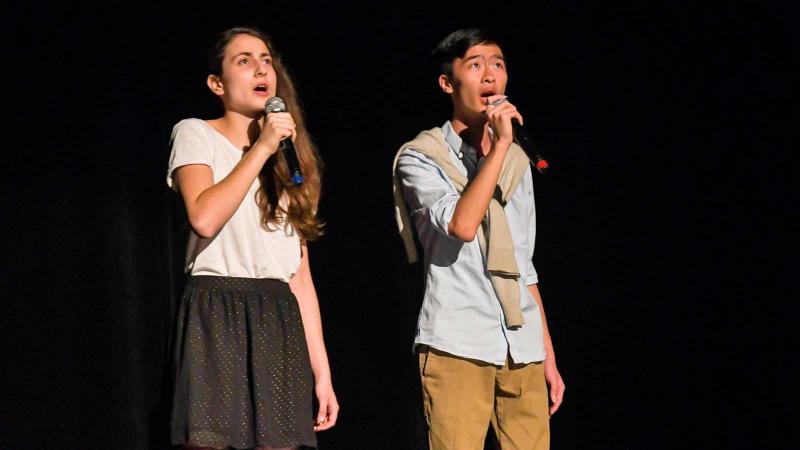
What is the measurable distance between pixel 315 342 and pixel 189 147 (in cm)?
42

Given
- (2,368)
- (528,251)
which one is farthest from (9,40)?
(528,251)

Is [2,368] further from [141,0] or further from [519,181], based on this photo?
[519,181]

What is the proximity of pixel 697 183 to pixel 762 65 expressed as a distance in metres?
0.34

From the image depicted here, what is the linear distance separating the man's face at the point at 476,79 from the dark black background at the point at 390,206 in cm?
16

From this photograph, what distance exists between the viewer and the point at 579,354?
9.27 feet

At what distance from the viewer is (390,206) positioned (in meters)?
2.85

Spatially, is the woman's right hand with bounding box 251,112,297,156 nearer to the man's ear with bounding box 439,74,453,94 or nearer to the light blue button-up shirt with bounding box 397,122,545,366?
the light blue button-up shirt with bounding box 397,122,545,366

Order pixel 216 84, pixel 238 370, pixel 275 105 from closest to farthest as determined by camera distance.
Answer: pixel 238 370 < pixel 275 105 < pixel 216 84

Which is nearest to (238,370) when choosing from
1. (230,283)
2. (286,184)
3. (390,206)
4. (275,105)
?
(230,283)

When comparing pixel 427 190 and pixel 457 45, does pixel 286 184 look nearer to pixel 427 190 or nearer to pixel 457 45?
pixel 427 190

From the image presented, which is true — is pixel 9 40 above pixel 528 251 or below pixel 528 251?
above

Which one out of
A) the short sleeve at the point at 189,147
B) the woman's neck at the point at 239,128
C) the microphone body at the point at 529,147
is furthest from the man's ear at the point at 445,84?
the short sleeve at the point at 189,147

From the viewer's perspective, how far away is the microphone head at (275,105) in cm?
176

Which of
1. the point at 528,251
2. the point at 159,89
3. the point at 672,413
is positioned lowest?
the point at 672,413
